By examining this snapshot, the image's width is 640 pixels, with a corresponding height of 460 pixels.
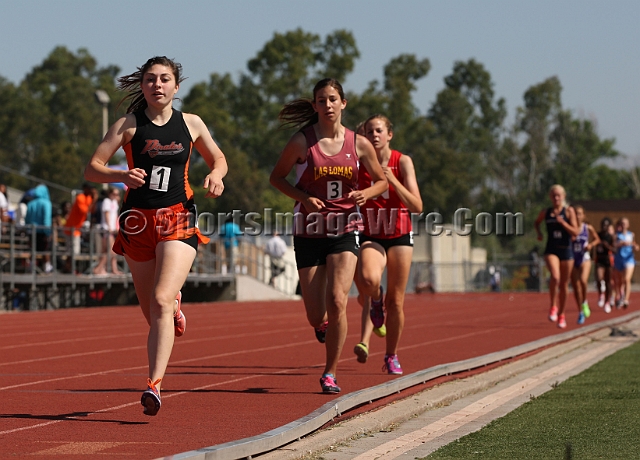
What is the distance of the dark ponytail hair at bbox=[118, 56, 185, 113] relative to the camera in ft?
22.8

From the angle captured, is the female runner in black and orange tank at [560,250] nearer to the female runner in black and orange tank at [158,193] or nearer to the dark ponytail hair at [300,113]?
the dark ponytail hair at [300,113]

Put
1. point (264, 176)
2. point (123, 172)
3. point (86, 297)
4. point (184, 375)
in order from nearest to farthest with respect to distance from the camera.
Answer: point (123, 172)
point (184, 375)
point (86, 297)
point (264, 176)

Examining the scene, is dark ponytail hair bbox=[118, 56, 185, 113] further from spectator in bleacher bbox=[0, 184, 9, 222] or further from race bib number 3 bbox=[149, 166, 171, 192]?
spectator in bleacher bbox=[0, 184, 9, 222]

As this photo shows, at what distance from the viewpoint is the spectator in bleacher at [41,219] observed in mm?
22359

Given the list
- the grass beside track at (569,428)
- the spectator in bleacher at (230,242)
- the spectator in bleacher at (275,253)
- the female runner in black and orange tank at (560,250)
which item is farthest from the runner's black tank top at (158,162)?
the spectator in bleacher at (275,253)

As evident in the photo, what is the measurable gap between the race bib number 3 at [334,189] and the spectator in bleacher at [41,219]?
15085 mm

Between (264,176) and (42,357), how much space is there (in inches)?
2687

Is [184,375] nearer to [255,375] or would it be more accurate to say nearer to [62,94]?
[255,375]

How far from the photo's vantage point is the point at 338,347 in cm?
A: 796

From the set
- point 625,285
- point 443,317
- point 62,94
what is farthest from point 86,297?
point 62,94

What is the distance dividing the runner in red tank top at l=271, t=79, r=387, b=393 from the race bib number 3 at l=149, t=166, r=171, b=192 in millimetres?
1285

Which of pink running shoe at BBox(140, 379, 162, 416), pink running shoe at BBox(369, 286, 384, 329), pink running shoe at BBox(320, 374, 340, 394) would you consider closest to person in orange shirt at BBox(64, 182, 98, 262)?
pink running shoe at BBox(369, 286, 384, 329)

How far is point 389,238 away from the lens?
9422 mm

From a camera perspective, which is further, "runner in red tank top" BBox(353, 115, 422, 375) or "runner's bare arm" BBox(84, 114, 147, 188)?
"runner in red tank top" BBox(353, 115, 422, 375)
